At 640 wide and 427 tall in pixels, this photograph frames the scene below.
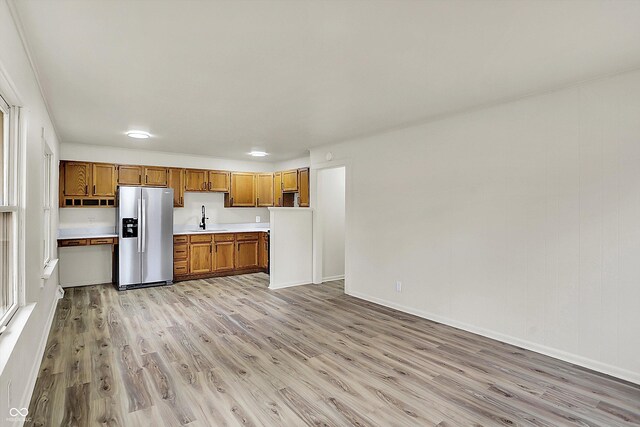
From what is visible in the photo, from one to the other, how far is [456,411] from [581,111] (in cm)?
270

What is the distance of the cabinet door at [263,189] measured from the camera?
7816 mm

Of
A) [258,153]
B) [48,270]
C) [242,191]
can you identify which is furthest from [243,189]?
[48,270]

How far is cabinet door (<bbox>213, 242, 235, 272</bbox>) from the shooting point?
6779mm

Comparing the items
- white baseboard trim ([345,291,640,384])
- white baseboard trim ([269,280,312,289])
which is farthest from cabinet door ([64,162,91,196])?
white baseboard trim ([345,291,640,384])

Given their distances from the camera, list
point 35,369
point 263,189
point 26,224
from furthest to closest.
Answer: point 263,189 < point 35,369 < point 26,224

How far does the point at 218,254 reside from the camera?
6.80 meters

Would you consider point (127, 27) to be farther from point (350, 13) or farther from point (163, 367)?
point (163, 367)

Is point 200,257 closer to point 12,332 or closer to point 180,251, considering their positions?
A: point 180,251

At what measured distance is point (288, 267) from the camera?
6.02m

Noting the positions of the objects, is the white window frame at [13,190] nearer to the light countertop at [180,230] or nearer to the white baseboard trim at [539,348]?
the light countertop at [180,230]

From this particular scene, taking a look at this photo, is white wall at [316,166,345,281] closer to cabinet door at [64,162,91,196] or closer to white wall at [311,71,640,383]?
white wall at [311,71,640,383]

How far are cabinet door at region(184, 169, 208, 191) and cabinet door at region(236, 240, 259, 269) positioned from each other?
1.39 m

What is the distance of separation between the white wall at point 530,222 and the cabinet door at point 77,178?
5020 mm

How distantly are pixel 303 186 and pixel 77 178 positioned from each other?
3876 mm
